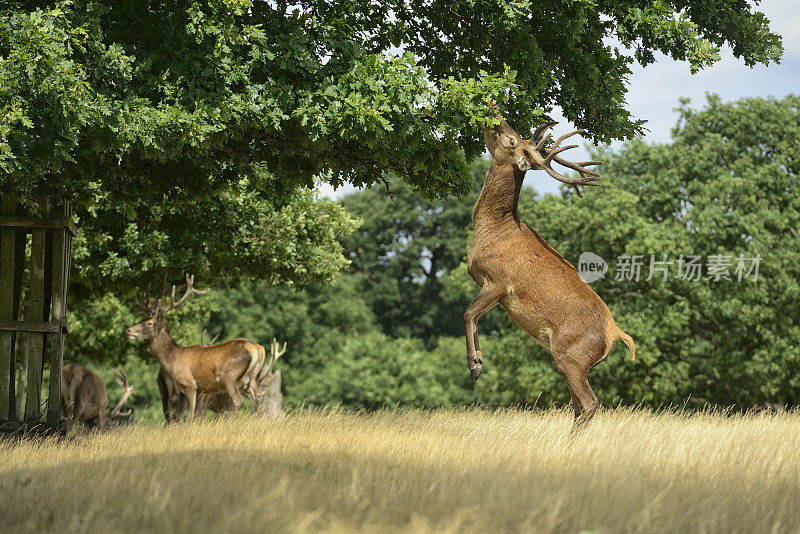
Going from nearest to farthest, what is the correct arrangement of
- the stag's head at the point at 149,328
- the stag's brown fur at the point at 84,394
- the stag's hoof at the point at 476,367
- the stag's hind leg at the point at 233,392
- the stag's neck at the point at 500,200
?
the stag's hoof at the point at 476,367 < the stag's neck at the point at 500,200 < the stag's hind leg at the point at 233,392 < the stag's head at the point at 149,328 < the stag's brown fur at the point at 84,394

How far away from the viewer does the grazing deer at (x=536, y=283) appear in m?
9.54

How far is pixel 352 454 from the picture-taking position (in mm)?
8336

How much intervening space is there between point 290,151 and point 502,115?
293 centimetres

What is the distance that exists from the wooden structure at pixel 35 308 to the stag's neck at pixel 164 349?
2.88m

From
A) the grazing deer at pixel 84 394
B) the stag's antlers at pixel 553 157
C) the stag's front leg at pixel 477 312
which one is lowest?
the grazing deer at pixel 84 394

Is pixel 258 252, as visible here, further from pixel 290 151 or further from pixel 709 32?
pixel 709 32

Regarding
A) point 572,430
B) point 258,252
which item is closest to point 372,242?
point 258,252

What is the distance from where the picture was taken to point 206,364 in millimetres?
15602

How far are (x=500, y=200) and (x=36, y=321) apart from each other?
7421 mm

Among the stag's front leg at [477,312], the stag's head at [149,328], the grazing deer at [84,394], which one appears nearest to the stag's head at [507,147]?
the stag's front leg at [477,312]

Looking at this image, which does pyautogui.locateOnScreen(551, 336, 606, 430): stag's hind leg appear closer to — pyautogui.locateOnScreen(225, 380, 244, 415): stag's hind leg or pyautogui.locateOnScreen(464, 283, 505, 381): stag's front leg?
pyautogui.locateOnScreen(464, 283, 505, 381): stag's front leg

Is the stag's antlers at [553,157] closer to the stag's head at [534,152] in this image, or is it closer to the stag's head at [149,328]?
the stag's head at [534,152]
